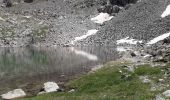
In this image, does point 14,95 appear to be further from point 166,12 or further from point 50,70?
point 166,12

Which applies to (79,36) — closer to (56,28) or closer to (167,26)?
(56,28)

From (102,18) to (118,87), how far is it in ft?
457

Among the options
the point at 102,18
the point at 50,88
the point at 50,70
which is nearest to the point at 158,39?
the point at 50,70

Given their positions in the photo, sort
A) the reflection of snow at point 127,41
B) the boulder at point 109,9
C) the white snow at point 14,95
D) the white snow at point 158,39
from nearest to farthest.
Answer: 1. the white snow at point 14,95
2. the white snow at point 158,39
3. the reflection of snow at point 127,41
4. the boulder at point 109,9

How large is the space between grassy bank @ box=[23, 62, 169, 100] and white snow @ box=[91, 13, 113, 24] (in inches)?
4684

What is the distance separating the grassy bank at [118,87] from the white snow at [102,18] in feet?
390

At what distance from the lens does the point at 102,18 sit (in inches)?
7308

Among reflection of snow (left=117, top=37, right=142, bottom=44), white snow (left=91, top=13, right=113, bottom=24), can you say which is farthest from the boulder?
reflection of snow (left=117, top=37, right=142, bottom=44)

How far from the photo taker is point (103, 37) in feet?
499

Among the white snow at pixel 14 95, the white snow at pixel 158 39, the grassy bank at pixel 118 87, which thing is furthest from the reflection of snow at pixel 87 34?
the white snow at pixel 14 95

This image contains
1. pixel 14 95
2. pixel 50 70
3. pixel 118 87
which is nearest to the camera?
pixel 118 87

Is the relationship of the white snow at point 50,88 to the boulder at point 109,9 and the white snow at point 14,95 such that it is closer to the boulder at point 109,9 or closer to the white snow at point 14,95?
the white snow at point 14,95

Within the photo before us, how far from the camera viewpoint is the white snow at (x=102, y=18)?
182 metres

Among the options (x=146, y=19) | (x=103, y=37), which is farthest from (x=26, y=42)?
(x=146, y=19)
